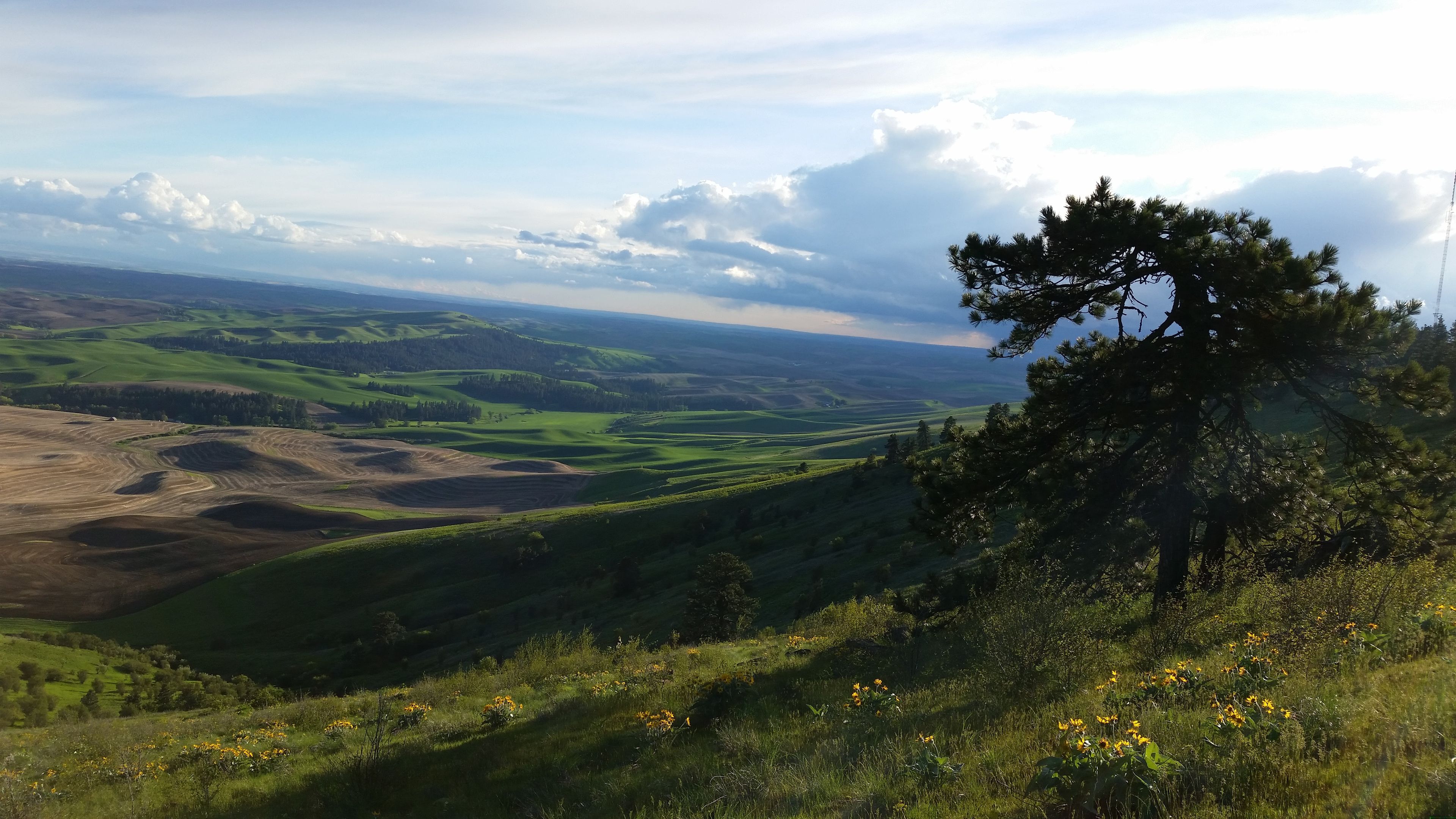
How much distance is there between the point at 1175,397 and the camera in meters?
14.9

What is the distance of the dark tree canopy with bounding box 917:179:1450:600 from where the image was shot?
44.2 ft

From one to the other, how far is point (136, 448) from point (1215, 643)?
24401cm

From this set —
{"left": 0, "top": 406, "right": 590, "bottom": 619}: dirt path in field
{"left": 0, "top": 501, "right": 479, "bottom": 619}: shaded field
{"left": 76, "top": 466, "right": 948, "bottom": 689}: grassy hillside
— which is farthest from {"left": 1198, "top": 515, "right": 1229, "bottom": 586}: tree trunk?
{"left": 0, "top": 406, "right": 590, "bottom": 619}: dirt path in field

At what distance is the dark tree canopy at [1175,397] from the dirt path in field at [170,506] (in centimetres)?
11760

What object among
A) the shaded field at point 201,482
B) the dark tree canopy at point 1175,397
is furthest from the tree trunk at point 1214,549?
the shaded field at point 201,482

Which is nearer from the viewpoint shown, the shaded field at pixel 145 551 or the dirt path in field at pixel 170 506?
the shaded field at pixel 145 551

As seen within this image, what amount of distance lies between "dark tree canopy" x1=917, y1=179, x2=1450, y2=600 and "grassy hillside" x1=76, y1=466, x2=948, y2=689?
2528cm

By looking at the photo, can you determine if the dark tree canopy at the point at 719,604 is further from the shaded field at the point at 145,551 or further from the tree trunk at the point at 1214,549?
the shaded field at the point at 145,551

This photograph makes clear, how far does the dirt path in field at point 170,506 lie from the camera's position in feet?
346

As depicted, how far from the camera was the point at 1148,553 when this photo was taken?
53.4 ft

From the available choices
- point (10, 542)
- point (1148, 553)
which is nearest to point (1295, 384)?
point (1148, 553)

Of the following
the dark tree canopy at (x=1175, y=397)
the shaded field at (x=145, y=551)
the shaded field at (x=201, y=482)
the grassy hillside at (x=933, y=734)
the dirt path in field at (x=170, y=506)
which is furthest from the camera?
the shaded field at (x=201, y=482)

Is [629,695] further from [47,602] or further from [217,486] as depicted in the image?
[217,486]

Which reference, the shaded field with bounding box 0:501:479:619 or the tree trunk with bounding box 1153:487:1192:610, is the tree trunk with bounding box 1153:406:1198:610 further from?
the shaded field with bounding box 0:501:479:619
